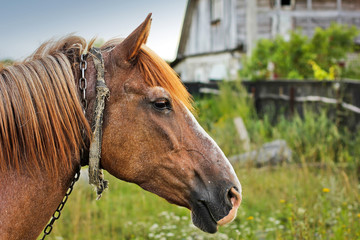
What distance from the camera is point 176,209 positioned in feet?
14.5

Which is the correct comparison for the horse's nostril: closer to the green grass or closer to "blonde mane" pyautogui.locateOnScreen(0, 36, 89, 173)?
"blonde mane" pyautogui.locateOnScreen(0, 36, 89, 173)

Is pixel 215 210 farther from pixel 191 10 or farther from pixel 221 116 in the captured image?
pixel 191 10

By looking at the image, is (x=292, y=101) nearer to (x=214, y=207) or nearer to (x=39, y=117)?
(x=214, y=207)

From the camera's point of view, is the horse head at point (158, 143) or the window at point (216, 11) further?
the window at point (216, 11)

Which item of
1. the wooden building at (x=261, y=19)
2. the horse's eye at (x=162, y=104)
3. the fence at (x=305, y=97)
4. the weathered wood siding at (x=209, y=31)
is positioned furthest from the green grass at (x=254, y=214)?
the weathered wood siding at (x=209, y=31)

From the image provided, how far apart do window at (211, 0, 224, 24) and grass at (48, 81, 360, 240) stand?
9675 millimetres

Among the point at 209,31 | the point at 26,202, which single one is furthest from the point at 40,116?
the point at 209,31

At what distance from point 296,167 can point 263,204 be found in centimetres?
121

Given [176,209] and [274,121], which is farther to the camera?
[274,121]

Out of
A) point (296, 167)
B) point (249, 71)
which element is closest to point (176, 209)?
point (296, 167)

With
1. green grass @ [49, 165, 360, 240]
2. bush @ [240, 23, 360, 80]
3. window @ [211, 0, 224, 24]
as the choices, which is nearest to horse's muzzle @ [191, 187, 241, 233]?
green grass @ [49, 165, 360, 240]

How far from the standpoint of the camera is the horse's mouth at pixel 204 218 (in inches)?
68.3

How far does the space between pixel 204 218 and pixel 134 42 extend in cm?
84

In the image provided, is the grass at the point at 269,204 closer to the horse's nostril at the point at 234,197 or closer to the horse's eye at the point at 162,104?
the horse's nostril at the point at 234,197
